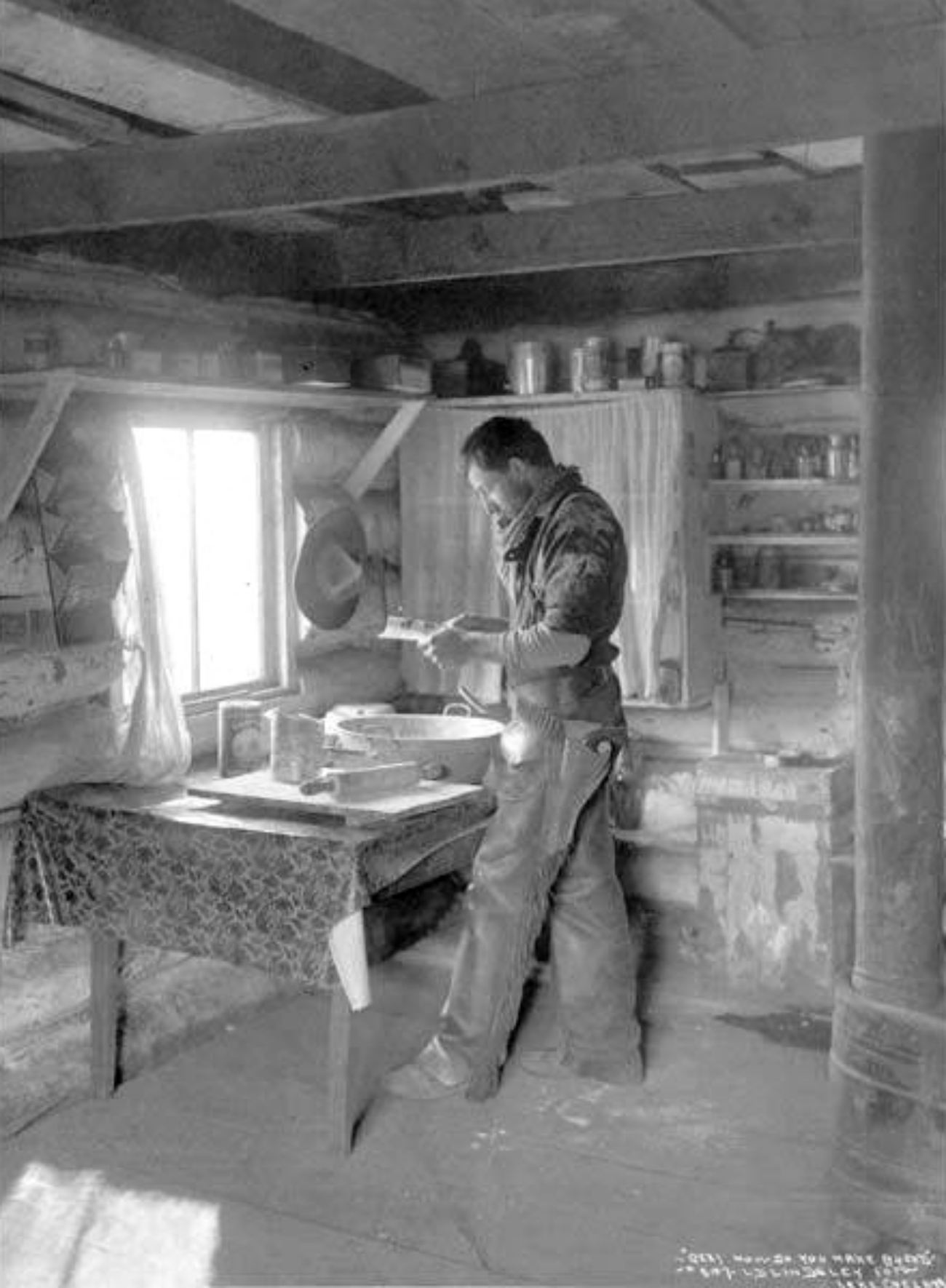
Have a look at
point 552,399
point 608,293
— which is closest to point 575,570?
point 552,399

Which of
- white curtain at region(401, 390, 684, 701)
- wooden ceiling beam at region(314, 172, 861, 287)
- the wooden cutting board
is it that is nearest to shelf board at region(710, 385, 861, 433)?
white curtain at region(401, 390, 684, 701)

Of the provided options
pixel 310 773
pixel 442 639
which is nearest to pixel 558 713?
pixel 442 639

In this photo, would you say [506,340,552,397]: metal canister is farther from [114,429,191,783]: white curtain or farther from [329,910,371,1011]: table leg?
[329,910,371,1011]: table leg

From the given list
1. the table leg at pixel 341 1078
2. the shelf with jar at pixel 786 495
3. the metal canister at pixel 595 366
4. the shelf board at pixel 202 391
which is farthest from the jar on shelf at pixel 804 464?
the table leg at pixel 341 1078

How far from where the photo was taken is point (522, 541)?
4523 mm

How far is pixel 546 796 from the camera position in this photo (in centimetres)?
440

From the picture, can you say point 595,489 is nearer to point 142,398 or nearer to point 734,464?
point 734,464

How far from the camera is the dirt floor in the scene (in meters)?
3.59

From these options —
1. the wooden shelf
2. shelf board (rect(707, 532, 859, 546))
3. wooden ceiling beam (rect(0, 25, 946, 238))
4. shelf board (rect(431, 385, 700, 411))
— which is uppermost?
wooden ceiling beam (rect(0, 25, 946, 238))

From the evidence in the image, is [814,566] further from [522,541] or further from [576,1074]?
[576,1074]

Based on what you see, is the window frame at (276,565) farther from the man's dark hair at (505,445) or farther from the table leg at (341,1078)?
the table leg at (341,1078)

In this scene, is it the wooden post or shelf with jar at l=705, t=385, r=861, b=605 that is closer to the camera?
the wooden post

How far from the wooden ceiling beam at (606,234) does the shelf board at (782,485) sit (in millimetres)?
1104

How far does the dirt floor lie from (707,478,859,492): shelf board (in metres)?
2.17
